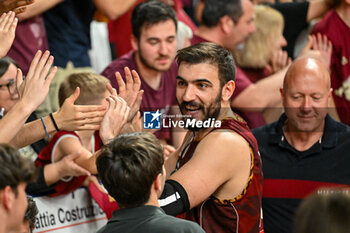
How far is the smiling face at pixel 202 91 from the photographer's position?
377 cm

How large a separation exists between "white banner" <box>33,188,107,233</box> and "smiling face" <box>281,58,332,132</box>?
1.52 metres

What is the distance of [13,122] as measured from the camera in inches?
131

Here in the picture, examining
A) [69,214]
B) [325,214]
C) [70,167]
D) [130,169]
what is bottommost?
[69,214]

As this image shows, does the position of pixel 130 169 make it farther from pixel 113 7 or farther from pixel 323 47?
pixel 323 47

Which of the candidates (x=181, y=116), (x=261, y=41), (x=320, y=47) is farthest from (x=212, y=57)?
(x=261, y=41)

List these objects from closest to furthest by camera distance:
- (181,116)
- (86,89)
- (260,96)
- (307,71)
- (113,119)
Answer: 1. (113,119)
2. (181,116)
3. (86,89)
4. (307,71)
5. (260,96)

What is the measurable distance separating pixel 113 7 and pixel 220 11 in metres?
1.02

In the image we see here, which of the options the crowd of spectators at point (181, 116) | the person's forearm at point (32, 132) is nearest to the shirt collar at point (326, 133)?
the crowd of spectators at point (181, 116)

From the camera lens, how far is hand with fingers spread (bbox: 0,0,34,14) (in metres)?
3.63

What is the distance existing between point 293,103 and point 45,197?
183 cm

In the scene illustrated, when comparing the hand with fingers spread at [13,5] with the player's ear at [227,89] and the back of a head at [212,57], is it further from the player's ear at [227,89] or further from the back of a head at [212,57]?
the player's ear at [227,89]

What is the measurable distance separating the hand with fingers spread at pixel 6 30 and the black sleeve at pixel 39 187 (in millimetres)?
989

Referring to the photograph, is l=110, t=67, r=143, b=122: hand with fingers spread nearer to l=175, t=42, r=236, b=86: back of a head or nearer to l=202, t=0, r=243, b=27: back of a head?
l=175, t=42, r=236, b=86: back of a head

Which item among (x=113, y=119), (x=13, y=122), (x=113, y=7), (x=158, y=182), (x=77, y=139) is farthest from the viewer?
(x=113, y=7)
